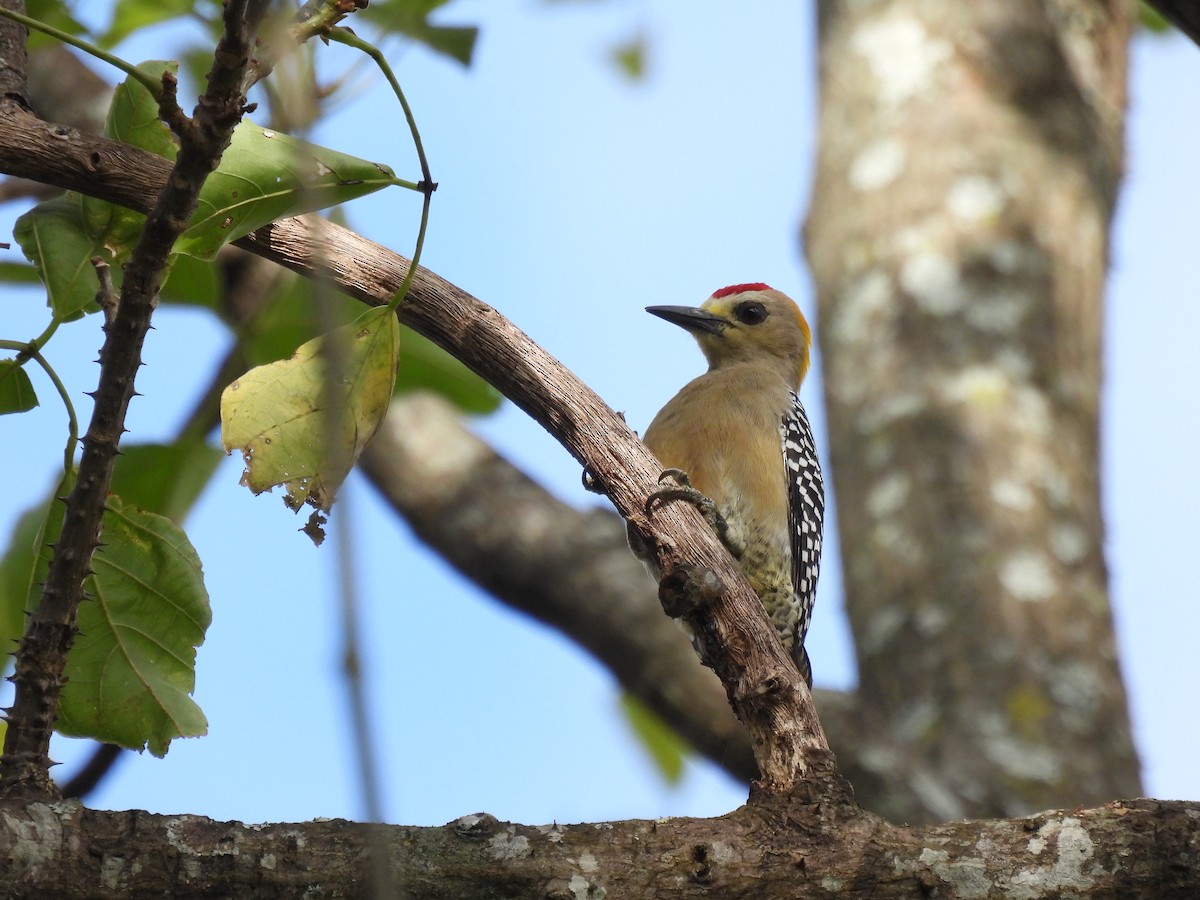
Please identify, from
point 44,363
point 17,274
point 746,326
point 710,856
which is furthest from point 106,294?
point 746,326

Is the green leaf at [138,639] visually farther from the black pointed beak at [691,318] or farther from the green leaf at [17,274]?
the black pointed beak at [691,318]

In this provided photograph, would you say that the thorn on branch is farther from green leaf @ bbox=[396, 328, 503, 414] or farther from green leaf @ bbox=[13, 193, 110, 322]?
green leaf @ bbox=[396, 328, 503, 414]

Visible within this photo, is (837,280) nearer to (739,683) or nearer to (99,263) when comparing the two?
(739,683)

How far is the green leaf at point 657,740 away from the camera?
6.84 metres

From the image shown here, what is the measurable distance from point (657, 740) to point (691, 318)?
2.26m

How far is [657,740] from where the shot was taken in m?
6.96

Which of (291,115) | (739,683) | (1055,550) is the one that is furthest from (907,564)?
(291,115)

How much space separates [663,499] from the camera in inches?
125

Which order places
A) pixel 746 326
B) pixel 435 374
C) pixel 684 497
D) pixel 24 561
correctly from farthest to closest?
pixel 746 326 → pixel 435 374 → pixel 684 497 → pixel 24 561

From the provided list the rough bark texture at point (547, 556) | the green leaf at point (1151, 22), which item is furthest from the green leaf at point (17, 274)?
the green leaf at point (1151, 22)

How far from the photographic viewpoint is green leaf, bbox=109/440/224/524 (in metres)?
3.70

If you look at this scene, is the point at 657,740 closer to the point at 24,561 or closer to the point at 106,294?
the point at 24,561

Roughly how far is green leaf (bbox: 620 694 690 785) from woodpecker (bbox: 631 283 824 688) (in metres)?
1.00

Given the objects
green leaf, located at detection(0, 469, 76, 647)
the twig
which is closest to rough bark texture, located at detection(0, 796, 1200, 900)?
the twig
